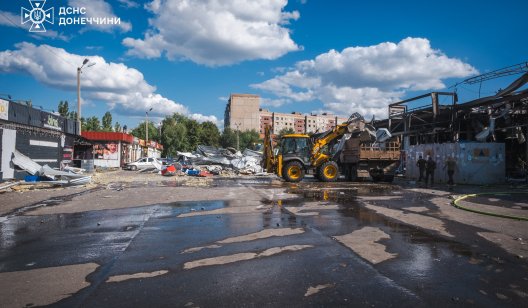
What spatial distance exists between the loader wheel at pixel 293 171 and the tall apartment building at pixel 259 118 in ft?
308

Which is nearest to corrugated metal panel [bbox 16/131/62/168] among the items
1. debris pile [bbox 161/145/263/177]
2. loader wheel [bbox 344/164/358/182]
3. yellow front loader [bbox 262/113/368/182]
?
debris pile [bbox 161/145/263/177]

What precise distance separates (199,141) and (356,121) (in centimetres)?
6092

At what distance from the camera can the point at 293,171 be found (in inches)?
802

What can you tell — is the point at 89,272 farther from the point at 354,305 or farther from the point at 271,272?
the point at 354,305

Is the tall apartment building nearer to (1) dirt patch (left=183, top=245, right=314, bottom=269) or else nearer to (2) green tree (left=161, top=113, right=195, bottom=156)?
(2) green tree (left=161, top=113, right=195, bottom=156)

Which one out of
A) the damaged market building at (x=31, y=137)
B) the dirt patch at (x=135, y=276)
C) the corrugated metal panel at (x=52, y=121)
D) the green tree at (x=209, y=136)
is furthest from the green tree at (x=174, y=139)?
the dirt patch at (x=135, y=276)

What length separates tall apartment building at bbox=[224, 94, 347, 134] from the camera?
12700cm

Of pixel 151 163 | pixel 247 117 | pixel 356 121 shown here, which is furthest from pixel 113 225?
pixel 247 117

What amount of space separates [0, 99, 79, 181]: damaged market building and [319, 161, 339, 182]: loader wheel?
16648mm

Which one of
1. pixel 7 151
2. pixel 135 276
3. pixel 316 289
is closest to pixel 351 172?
pixel 316 289

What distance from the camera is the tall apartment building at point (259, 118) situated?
12700 cm

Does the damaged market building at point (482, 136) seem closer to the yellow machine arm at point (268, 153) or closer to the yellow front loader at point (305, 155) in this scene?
the yellow front loader at point (305, 155)

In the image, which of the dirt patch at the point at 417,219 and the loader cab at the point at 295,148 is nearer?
the dirt patch at the point at 417,219

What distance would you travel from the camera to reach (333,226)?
7316 mm
